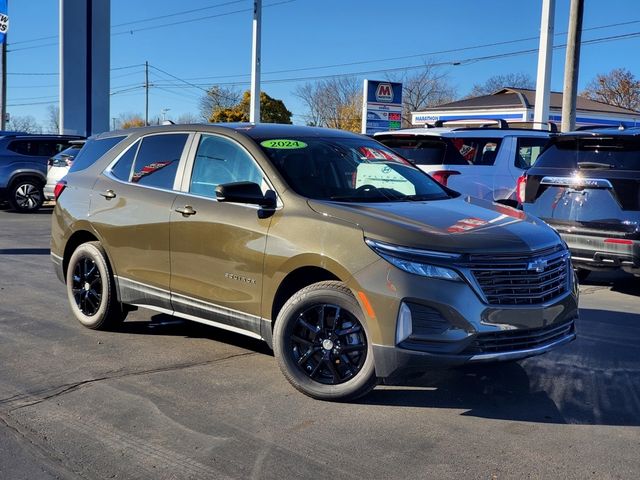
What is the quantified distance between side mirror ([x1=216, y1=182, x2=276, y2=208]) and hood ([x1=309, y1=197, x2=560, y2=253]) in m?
0.32

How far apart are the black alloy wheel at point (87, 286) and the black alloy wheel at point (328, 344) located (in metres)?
2.41

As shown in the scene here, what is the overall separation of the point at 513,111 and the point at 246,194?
2991cm

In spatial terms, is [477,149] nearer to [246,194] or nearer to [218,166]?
[218,166]

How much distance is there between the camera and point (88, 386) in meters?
4.81

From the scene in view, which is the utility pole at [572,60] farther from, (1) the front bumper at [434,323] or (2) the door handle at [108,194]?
(1) the front bumper at [434,323]

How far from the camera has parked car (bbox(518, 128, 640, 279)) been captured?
7684 millimetres

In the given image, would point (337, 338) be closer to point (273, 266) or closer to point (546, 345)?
point (273, 266)

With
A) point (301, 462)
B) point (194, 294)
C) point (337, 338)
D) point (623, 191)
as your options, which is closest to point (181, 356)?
point (194, 294)

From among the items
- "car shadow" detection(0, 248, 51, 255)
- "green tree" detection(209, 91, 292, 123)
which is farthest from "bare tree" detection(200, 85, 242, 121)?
"car shadow" detection(0, 248, 51, 255)

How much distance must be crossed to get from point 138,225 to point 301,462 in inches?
110

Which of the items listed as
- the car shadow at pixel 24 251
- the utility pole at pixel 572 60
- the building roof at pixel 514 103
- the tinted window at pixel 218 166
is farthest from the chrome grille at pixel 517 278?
the building roof at pixel 514 103

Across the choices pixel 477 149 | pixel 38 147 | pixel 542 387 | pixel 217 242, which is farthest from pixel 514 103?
pixel 217 242

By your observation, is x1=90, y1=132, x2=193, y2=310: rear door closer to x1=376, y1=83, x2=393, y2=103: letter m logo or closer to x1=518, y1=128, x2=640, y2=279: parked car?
x1=518, y1=128, x2=640, y2=279: parked car

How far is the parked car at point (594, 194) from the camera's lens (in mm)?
7684
